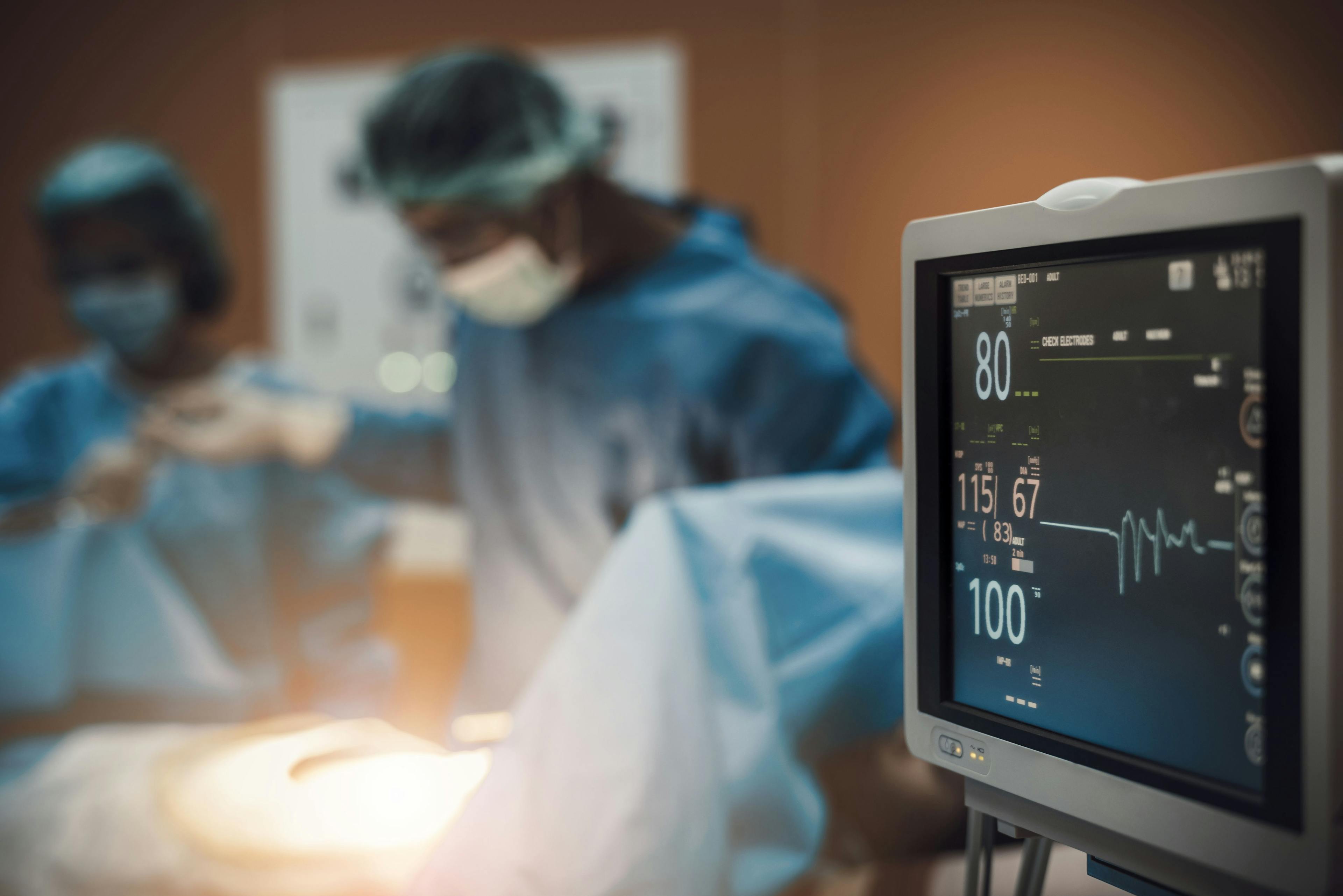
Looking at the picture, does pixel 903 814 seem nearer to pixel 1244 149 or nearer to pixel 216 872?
pixel 216 872

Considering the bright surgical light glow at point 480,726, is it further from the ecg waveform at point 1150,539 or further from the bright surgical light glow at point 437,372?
the ecg waveform at point 1150,539

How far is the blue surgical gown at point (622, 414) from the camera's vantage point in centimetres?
149

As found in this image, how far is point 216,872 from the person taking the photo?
885 mm

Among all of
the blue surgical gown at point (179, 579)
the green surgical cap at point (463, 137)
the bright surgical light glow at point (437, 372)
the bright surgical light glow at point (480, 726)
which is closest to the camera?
the green surgical cap at point (463, 137)

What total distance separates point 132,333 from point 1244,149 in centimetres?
200

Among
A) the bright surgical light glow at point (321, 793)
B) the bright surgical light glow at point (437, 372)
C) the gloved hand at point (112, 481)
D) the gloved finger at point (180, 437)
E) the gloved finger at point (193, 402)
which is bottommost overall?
the bright surgical light glow at point (321, 793)

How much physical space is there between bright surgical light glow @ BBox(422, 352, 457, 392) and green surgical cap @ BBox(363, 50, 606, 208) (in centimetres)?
45

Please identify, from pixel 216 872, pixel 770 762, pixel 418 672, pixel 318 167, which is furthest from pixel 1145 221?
pixel 318 167

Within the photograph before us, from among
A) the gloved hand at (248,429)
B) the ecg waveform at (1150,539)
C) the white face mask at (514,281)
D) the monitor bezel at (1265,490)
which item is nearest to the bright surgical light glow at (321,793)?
the monitor bezel at (1265,490)

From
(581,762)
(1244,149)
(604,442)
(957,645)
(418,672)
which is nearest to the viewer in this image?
(957,645)

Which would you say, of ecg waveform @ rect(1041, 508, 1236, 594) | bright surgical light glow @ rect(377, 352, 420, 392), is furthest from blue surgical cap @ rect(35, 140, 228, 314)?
ecg waveform @ rect(1041, 508, 1236, 594)

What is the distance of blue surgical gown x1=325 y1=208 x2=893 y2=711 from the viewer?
4.88ft

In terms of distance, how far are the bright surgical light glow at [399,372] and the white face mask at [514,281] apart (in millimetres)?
315

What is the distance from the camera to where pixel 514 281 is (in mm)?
1540
